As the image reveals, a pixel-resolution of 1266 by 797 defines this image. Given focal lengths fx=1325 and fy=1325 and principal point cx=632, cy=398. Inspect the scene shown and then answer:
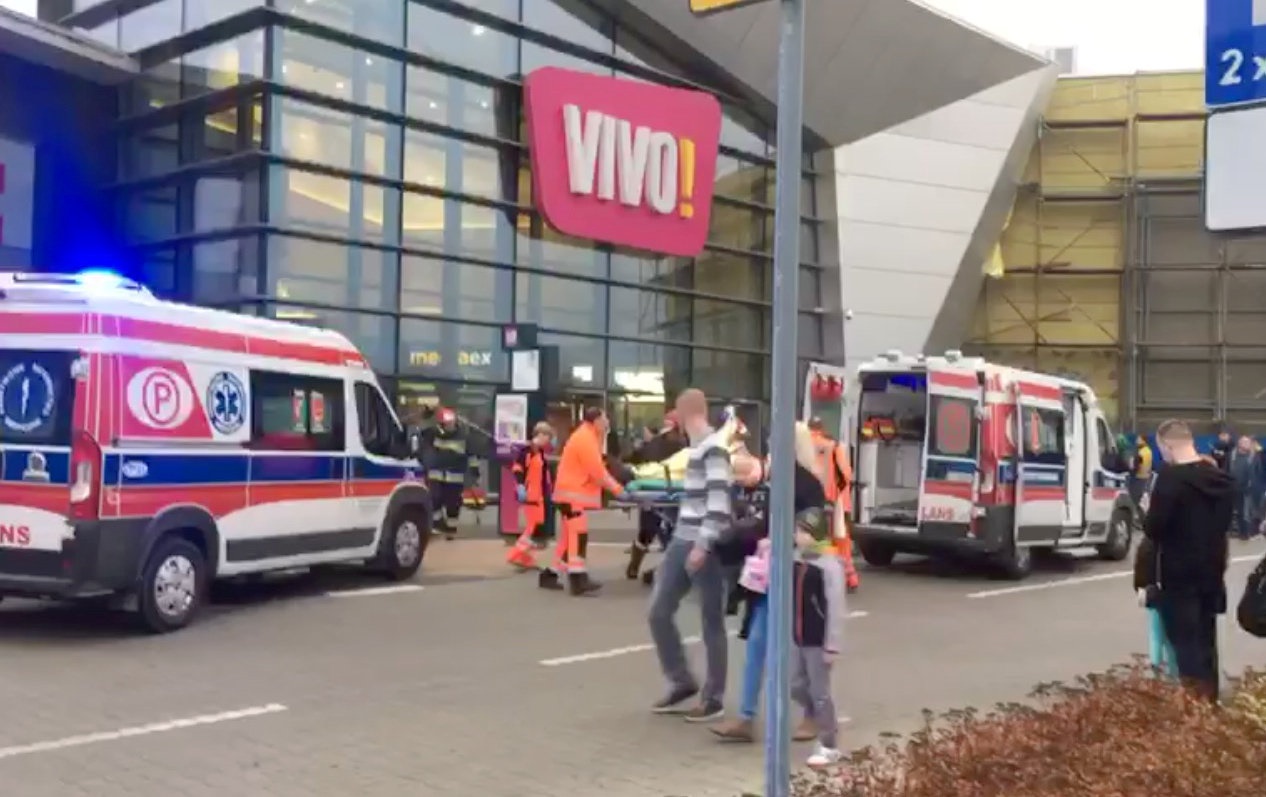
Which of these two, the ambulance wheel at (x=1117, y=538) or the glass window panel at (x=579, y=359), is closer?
the ambulance wheel at (x=1117, y=538)

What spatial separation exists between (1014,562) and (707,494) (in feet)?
27.4

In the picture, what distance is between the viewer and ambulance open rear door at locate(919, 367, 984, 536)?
1438 centimetres

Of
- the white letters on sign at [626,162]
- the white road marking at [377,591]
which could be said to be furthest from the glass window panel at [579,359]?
the white road marking at [377,591]

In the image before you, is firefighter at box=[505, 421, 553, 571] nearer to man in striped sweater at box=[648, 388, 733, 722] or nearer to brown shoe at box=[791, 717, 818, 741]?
man in striped sweater at box=[648, 388, 733, 722]

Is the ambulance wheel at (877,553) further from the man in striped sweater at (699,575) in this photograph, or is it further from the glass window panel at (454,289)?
the glass window panel at (454,289)

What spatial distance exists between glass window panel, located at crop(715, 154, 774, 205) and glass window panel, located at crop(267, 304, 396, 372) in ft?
27.2

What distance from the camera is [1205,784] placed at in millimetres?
4594

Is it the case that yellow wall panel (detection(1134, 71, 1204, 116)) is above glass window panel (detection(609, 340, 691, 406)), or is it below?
above

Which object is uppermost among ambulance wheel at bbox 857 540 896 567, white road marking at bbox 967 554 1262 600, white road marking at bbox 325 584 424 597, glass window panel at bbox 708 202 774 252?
glass window panel at bbox 708 202 774 252

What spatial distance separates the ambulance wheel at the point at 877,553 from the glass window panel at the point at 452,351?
8113mm

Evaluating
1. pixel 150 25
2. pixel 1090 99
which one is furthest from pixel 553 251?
pixel 1090 99

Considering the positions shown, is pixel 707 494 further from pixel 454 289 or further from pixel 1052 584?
pixel 454 289

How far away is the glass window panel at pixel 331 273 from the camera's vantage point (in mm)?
19594

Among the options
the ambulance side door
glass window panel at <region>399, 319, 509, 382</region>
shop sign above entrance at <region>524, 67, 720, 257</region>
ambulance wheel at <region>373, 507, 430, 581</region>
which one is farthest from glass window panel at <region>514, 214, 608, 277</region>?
the ambulance side door
